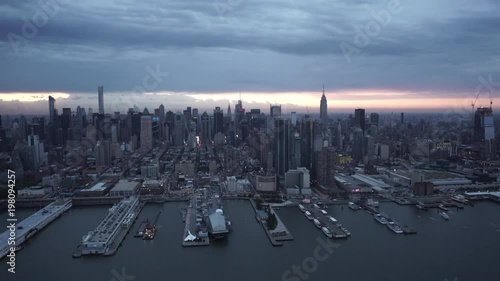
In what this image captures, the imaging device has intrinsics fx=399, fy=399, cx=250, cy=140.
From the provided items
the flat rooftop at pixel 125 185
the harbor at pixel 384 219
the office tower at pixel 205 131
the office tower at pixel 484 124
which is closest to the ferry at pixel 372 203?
the harbor at pixel 384 219

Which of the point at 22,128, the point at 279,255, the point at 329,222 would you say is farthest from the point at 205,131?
the point at 279,255

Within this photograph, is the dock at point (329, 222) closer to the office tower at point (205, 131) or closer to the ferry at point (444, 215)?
the ferry at point (444, 215)

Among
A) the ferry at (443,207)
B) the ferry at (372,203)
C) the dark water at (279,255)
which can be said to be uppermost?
the ferry at (372,203)

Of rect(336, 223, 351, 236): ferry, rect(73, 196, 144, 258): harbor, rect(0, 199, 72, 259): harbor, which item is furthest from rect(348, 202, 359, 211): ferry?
rect(0, 199, 72, 259): harbor

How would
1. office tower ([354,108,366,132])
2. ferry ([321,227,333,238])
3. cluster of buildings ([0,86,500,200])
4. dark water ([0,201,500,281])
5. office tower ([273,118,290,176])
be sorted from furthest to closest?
office tower ([354,108,366,132]) → office tower ([273,118,290,176]) → cluster of buildings ([0,86,500,200]) → ferry ([321,227,333,238]) → dark water ([0,201,500,281])

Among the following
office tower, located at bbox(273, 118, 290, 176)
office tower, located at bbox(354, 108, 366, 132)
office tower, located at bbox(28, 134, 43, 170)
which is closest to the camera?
office tower, located at bbox(273, 118, 290, 176)

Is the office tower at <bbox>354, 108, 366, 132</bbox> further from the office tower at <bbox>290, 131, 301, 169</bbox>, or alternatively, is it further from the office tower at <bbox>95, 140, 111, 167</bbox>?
the office tower at <bbox>95, 140, 111, 167</bbox>

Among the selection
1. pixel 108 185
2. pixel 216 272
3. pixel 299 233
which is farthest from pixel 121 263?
pixel 108 185
